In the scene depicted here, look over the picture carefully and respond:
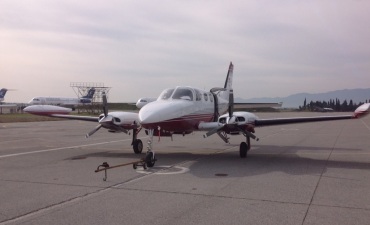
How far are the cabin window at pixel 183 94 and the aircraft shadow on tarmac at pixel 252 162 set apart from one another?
2498 mm

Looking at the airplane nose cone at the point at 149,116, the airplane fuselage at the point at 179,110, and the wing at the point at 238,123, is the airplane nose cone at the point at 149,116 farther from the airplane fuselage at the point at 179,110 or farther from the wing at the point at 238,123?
the wing at the point at 238,123

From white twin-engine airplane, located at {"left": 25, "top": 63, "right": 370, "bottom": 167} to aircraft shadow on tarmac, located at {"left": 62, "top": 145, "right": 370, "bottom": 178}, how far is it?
0.98m

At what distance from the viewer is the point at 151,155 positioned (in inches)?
491

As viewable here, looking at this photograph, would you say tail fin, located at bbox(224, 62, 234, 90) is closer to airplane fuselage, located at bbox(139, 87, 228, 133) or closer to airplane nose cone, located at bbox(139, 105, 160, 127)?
airplane fuselage, located at bbox(139, 87, 228, 133)

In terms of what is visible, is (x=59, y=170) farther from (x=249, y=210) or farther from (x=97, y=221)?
(x=249, y=210)

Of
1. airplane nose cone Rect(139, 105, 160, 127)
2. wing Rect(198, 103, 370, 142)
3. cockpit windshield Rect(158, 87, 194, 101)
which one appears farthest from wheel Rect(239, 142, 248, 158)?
airplane nose cone Rect(139, 105, 160, 127)

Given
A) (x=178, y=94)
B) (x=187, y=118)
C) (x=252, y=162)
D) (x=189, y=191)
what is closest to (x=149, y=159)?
(x=187, y=118)

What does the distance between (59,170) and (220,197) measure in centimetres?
611

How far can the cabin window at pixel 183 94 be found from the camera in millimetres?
15328

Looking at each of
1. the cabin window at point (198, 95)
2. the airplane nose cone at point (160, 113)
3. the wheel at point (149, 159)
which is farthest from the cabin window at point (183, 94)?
the wheel at point (149, 159)

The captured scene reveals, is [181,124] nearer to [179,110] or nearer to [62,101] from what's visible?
[179,110]

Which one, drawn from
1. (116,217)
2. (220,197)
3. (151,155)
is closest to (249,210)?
(220,197)

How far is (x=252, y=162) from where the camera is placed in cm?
1420

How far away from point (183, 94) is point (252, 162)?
13.1 ft
